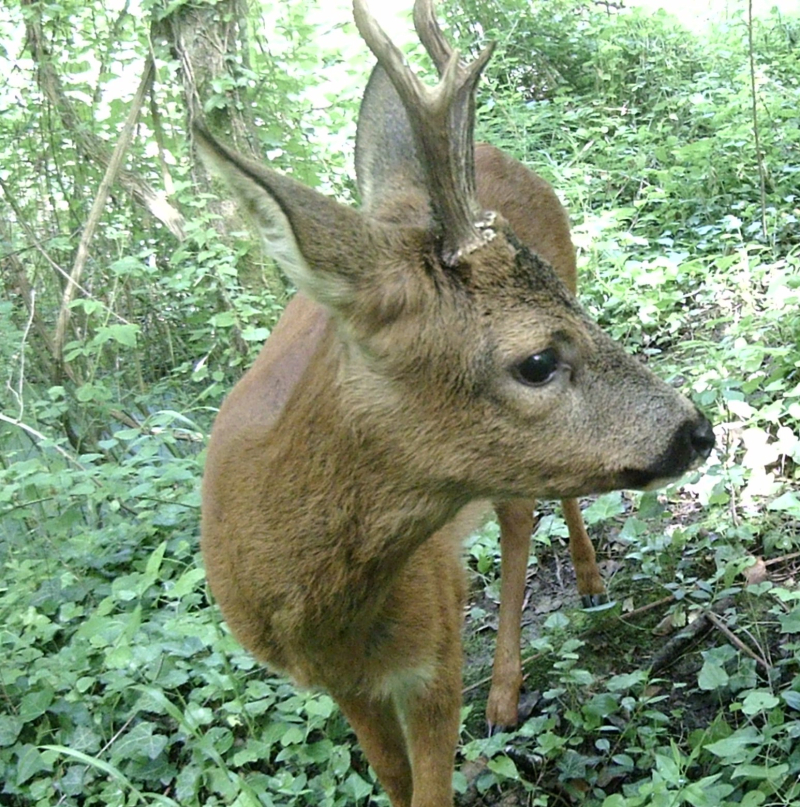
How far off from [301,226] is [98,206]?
385cm

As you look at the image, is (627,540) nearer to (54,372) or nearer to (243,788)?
(243,788)

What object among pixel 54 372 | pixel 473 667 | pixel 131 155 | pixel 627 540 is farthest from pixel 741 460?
pixel 131 155

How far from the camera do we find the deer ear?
235 centimetres

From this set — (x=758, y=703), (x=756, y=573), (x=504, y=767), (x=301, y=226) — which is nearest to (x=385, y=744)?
(x=504, y=767)

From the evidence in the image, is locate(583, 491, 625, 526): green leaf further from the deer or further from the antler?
the antler

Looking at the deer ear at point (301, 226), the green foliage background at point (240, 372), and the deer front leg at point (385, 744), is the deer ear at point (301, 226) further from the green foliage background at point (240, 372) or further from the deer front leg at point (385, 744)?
the green foliage background at point (240, 372)

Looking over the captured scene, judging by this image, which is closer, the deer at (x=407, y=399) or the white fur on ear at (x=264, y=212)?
the white fur on ear at (x=264, y=212)

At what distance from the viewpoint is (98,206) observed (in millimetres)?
5977

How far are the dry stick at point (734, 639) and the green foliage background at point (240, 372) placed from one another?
39 mm

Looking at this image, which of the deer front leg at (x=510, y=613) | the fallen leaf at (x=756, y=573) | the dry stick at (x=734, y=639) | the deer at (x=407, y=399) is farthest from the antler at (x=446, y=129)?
the fallen leaf at (x=756, y=573)

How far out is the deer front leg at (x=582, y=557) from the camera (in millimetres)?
4562

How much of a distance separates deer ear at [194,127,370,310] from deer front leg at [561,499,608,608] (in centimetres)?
221

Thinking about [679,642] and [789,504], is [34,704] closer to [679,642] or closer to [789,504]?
[679,642]

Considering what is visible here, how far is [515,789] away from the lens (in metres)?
3.72
